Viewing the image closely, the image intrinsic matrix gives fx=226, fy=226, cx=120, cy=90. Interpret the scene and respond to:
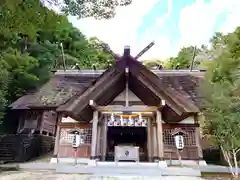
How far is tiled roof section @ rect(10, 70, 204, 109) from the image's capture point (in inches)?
455

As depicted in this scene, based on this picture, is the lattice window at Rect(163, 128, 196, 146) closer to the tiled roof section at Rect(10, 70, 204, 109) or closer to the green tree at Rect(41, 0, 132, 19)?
the tiled roof section at Rect(10, 70, 204, 109)

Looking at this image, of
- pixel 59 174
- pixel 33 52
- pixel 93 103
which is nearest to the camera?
pixel 59 174

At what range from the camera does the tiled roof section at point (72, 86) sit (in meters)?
11.6

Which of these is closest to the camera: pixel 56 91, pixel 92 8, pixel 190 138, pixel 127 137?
pixel 92 8

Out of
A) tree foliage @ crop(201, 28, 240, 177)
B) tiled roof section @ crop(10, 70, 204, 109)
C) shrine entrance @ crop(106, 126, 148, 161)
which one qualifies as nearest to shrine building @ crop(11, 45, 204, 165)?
shrine entrance @ crop(106, 126, 148, 161)

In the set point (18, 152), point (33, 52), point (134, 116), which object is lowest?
point (18, 152)

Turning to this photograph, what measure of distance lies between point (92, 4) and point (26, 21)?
92.0 inches

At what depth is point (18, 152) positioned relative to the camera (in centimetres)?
1004

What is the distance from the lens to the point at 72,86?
13039mm

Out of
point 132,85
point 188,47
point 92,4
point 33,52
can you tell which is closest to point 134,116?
point 132,85

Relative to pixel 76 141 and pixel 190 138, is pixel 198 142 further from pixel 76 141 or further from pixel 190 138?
pixel 76 141

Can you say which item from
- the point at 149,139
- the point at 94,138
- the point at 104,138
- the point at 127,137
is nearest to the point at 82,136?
the point at 104,138

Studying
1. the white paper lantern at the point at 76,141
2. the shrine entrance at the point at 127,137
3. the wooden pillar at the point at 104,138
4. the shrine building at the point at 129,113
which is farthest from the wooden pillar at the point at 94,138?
the shrine entrance at the point at 127,137

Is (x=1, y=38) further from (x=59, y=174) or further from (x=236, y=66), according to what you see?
(x=236, y=66)
